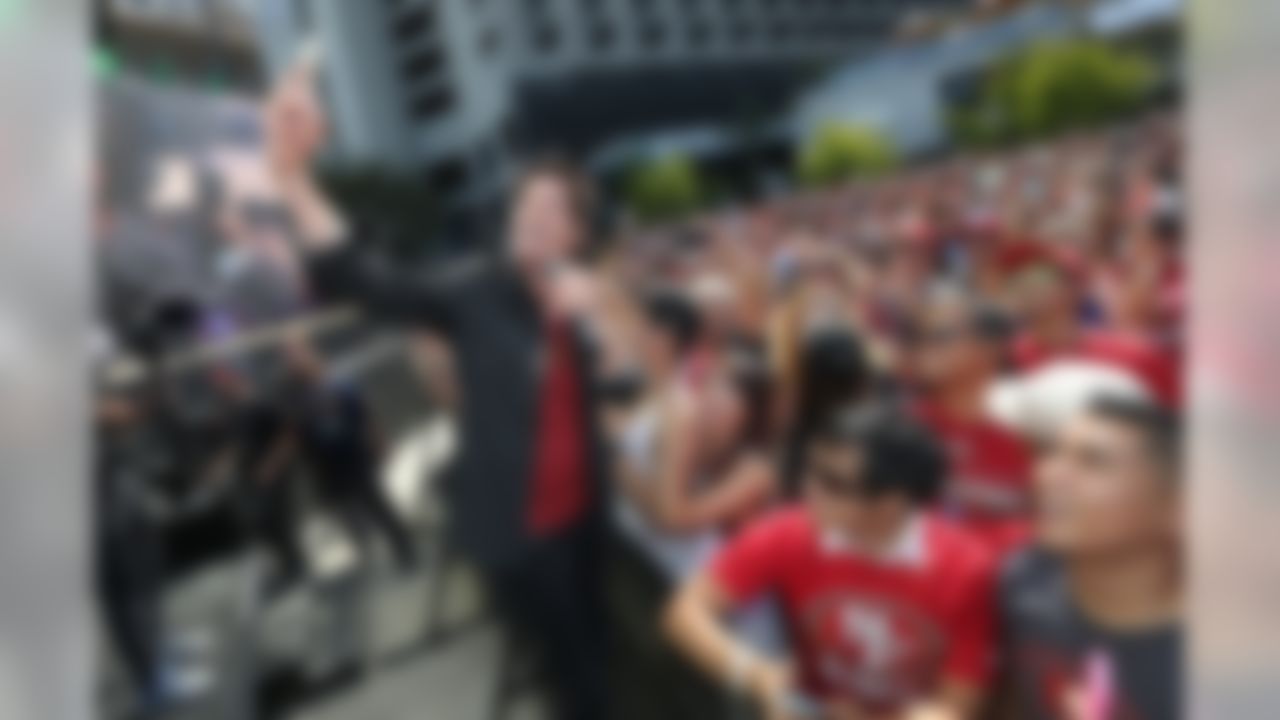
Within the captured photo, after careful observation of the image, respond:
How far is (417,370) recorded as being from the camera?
3.98 feet

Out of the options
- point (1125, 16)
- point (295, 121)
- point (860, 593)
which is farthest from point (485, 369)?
point (1125, 16)

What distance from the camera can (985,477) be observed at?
122 cm

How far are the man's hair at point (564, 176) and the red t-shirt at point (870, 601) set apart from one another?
1.11 ft

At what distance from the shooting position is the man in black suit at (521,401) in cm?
119

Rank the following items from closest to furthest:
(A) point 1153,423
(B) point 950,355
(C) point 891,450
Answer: (A) point 1153,423
(C) point 891,450
(B) point 950,355

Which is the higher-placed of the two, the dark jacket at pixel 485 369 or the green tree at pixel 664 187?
the green tree at pixel 664 187

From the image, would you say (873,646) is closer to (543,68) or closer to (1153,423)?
(1153,423)

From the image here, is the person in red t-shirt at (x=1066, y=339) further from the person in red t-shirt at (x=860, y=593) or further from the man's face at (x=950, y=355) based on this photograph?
the person in red t-shirt at (x=860, y=593)

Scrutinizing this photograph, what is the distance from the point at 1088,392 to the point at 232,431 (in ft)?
2.55

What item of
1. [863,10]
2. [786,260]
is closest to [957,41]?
[863,10]

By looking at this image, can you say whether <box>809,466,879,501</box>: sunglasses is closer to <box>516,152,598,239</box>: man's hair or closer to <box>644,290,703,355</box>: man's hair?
<box>644,290,703,355</box>: man's hair

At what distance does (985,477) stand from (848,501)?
0.13 m

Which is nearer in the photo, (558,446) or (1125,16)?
(1125,16)

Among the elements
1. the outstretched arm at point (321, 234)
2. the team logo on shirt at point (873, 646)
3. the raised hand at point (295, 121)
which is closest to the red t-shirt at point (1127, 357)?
the team logo on shirt at point (873, 646)
